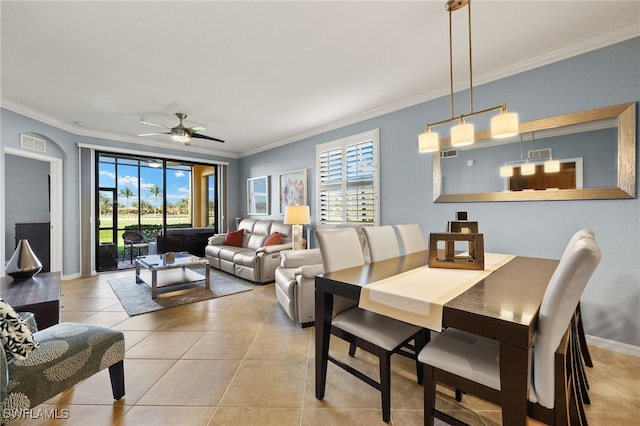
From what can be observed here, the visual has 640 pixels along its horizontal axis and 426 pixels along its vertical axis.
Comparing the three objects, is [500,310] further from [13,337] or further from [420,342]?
[13,337]

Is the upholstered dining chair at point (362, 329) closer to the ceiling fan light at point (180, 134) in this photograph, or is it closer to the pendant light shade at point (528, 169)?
the pendant light shade at point (528, 169)

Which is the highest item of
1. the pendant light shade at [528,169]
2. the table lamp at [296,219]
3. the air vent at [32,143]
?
the air vent at [32,143]

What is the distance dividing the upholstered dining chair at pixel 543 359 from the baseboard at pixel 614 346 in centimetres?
169

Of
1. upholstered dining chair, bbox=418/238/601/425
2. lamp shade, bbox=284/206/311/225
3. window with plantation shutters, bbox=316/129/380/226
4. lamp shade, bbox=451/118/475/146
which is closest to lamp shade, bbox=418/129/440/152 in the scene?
lamp shade, bbox=451/118/475/146

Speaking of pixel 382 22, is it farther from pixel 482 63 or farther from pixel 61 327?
pixel 61 327

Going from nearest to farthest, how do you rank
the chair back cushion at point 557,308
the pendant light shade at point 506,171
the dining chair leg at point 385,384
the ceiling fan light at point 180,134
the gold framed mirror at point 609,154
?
the chair back cushion at point 557,308
the dining chair leg at point 385,384
the gold framed mirror at point 609,154
the pendant light shade at point 506,171
the ceiling fan light at point 180,134

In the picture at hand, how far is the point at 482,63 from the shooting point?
2.69m

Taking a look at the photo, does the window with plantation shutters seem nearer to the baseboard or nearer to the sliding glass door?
the baseboard

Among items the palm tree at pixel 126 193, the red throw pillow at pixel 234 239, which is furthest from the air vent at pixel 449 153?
the palm tree at pixel 126 193

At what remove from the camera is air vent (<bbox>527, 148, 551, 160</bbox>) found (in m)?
2.57

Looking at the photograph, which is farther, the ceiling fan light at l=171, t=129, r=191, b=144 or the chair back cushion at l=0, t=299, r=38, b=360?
the ceiling fan light at l=171, t=129, r=191, b=144

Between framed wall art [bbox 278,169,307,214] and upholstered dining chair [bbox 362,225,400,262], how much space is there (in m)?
2.83

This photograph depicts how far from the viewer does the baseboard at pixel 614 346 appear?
7.22 ft

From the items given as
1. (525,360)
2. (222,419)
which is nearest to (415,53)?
(525,360)
